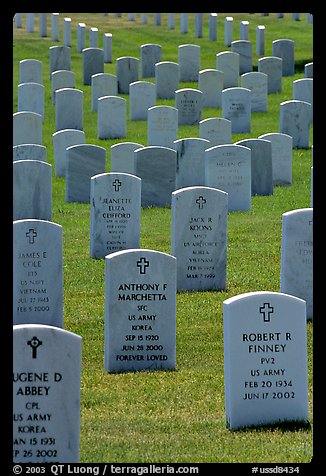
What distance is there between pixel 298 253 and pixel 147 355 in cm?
214

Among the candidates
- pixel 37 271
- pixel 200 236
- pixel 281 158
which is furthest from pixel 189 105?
pixel 37 271

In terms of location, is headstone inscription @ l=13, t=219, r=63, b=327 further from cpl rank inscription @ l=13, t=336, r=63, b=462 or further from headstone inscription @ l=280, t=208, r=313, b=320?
cpl rank inscription @ l=13, t=336, r=63, b=462

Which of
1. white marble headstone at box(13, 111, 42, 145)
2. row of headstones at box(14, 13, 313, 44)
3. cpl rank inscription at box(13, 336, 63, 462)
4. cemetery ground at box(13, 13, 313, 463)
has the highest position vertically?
row of headstones at box(14, 13, 313, 44)

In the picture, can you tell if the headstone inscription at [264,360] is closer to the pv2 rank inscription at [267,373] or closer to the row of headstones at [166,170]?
the pv2 rank inscription at [267,373]

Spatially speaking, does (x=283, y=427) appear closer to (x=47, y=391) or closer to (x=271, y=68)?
(x=47, y=391)

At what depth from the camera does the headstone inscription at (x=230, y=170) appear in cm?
1791

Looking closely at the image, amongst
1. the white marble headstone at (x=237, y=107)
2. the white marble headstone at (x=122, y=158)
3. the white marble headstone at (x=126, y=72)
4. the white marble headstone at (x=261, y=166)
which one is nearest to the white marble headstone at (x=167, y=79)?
the white marble headstone at (x=126, y=72)

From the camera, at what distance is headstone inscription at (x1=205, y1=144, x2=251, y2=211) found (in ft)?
58.7

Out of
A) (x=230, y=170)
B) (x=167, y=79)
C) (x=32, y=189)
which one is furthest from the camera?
(x=167, y=79)

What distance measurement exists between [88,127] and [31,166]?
30.9ft

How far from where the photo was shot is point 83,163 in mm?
19016

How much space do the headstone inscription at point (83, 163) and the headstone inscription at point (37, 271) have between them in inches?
287

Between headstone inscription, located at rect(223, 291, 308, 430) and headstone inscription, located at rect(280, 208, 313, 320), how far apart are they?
2.91 metres

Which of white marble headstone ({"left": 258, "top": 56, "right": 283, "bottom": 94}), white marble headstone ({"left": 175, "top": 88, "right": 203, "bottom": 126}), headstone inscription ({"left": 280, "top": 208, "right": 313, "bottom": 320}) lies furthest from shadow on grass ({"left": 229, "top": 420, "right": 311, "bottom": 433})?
white marble headstone ({"left": 258, "top": 56, "right": 283, "bottom": 94})
